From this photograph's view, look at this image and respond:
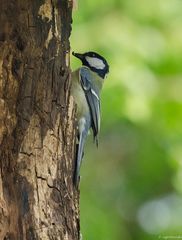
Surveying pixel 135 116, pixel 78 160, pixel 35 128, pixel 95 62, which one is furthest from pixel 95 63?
pixel 35 128

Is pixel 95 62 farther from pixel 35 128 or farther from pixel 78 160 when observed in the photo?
pixel 35 128

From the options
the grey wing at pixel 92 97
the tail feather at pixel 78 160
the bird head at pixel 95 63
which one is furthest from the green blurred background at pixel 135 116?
the tail feather at pixel 78 160

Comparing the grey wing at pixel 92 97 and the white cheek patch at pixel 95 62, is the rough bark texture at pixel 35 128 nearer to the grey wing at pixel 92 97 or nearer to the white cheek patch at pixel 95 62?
the grey wing at pixel 92 97

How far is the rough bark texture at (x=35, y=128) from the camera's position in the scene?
394 centimetres

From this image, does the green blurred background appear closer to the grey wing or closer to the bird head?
the bird head

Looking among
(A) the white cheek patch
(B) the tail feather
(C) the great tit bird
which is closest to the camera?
(B) the tail feather

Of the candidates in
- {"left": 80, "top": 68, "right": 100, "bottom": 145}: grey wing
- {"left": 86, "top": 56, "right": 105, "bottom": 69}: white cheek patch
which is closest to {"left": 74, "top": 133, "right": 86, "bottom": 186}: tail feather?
{"left": 80, "top": 68, "right": 100, "bottom": 145}: grey wing

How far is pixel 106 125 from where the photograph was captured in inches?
289

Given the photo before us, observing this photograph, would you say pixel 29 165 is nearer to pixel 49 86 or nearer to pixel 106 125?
Answer: pixel 49 86

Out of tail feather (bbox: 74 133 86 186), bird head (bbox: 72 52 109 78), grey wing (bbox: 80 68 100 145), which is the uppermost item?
bird head (bbox: 72 52 109 78)

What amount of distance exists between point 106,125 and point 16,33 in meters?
3.32

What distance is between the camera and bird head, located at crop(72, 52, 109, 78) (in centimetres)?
541

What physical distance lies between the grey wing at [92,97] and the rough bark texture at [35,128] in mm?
752

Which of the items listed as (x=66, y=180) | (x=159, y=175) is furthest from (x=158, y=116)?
(x=66, y=180)
